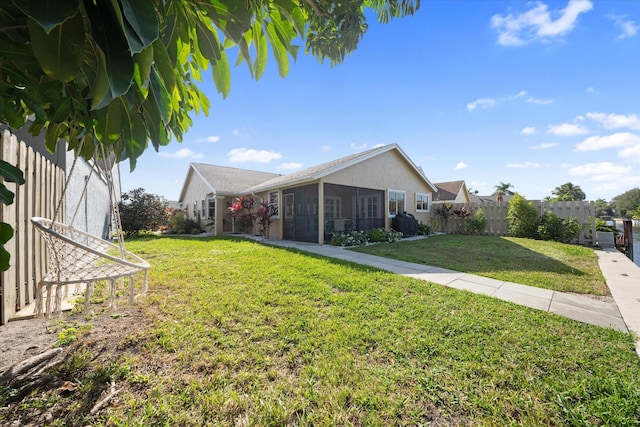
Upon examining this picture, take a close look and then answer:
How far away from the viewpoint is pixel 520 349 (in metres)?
2.45

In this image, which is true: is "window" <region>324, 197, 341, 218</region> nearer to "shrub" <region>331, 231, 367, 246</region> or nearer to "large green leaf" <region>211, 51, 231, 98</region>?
"shrub" <region>331, 231, 367, 246</region>

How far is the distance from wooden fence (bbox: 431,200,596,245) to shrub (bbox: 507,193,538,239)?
438 mm

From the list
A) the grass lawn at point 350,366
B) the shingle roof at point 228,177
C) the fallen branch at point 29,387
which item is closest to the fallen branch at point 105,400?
the grass lawn at point 350,366

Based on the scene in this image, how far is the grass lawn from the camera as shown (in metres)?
1.70

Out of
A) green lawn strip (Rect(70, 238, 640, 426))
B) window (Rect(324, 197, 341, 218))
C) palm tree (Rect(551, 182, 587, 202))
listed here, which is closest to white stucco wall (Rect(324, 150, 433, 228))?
window (Rect(324, 197, 341, 218))

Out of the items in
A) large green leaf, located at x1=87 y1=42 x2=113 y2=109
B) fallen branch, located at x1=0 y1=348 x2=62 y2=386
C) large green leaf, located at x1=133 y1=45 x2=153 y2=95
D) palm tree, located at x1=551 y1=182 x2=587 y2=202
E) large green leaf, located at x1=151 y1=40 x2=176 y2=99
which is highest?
palm tree, located at x1=551 y1=182 x2=587 y2=202

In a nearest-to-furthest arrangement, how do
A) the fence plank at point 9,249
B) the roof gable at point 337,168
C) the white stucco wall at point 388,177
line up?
the fence plank at point 9,249, the roof gable at point 337,168, the white stucco wall at point 388,177

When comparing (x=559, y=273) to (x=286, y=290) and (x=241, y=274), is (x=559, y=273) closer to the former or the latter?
(x=286, y=290)

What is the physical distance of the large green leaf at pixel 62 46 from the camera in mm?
708

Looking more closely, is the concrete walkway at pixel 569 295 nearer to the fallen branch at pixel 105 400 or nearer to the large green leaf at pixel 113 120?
the large green leaf at pixel 113 120

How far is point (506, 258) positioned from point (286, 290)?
6.51 meters

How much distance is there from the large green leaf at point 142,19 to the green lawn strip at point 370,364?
2.11 meters

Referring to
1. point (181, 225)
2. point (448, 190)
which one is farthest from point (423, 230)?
point (448, 190)

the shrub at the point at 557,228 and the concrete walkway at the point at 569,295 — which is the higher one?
the shrub at the point at 557,228
